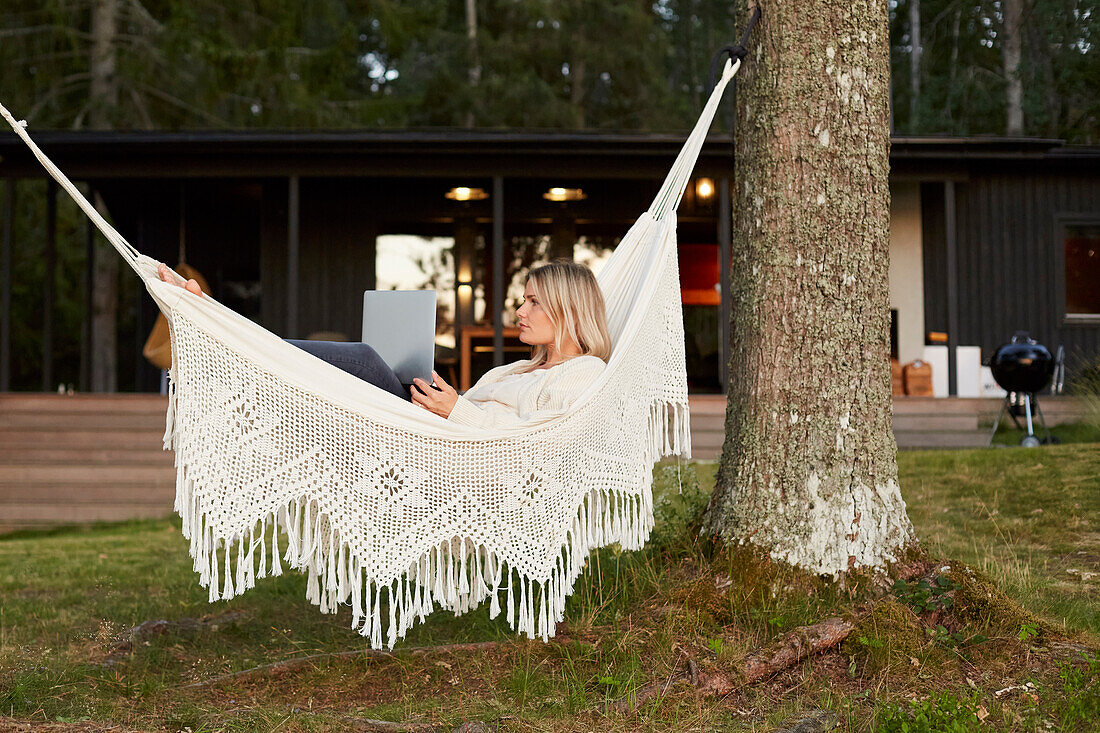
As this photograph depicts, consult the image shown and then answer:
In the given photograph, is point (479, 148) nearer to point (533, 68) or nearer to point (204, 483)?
point (204, 483)

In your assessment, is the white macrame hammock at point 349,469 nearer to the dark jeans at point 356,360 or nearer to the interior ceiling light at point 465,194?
the dark jeans at point 356,360

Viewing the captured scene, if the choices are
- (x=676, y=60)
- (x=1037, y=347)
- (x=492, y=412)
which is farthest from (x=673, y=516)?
(x=676, y=60)

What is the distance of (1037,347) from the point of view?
5.87 m

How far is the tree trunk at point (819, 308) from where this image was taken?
2.36 m

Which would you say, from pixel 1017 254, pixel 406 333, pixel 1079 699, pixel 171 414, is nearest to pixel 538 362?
pixel 406 333

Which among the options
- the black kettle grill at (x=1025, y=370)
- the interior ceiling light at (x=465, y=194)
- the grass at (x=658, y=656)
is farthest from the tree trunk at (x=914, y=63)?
the grass at (x=658, y=656)

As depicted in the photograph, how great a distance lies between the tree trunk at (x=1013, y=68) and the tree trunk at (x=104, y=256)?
35.5ft

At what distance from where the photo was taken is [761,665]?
208cm

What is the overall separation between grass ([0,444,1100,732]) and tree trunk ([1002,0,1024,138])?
1048cm

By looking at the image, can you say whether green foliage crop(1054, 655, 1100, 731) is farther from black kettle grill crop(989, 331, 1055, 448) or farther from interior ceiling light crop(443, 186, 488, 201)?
interior ceiling light crop(443, 186, 488, 201)

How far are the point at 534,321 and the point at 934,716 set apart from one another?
1.31 m

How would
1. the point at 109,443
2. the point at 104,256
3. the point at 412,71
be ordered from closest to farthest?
1. the point at 109,443
2. the point at 104,256
3. the point at 412,71

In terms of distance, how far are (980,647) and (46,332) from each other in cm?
745

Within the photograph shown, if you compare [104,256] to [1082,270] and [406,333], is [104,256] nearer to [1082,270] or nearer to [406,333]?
[406,333]
